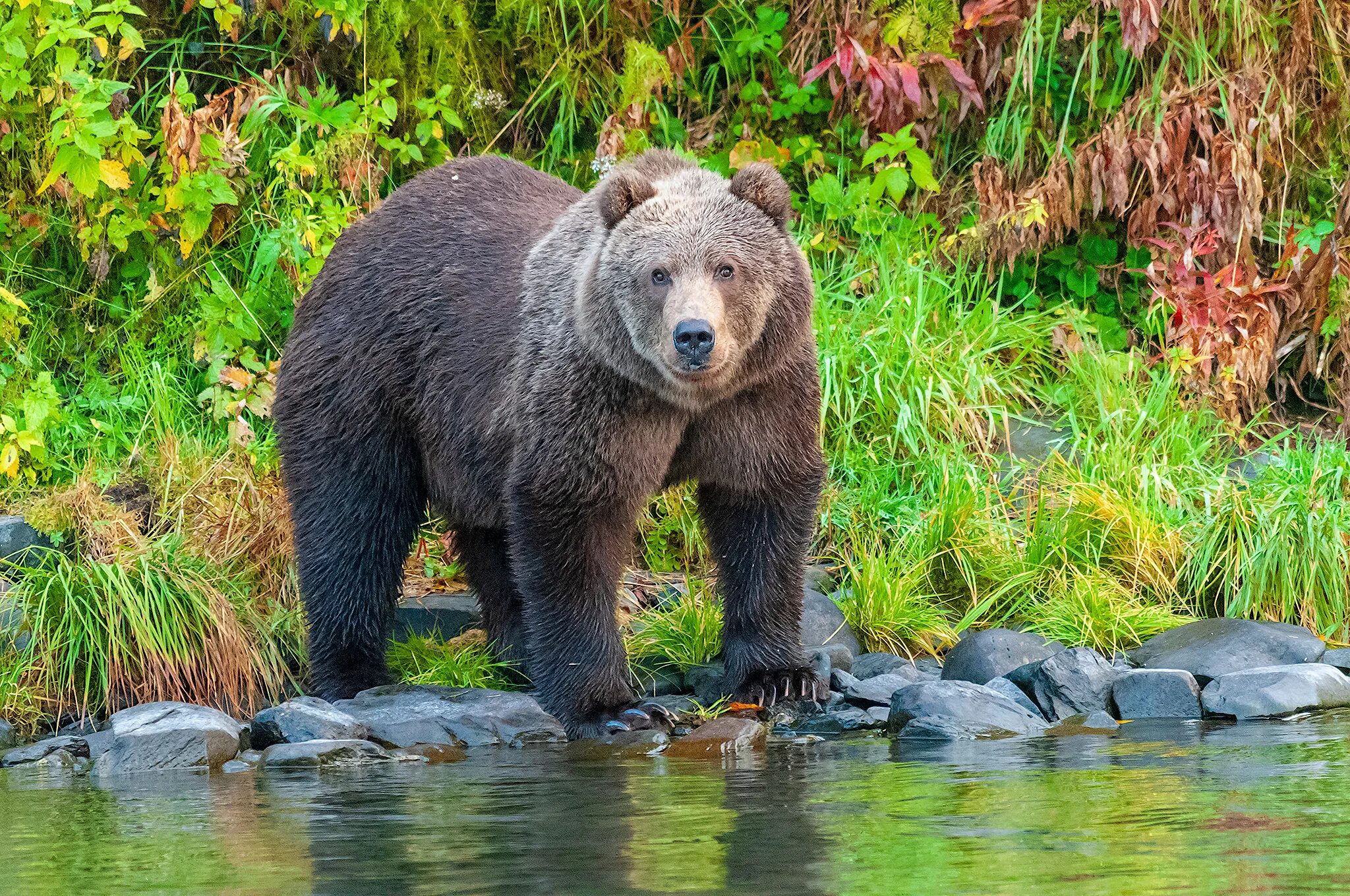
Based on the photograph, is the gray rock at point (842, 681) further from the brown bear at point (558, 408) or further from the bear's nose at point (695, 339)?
the bear's nose at point (695, 339)

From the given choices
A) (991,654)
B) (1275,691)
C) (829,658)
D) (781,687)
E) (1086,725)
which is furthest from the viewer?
(829,658)

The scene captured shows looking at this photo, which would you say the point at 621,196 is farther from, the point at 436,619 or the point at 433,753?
the point at 436,619

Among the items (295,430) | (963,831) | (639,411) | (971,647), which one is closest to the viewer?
(963,831)

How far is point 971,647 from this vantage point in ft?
20.5

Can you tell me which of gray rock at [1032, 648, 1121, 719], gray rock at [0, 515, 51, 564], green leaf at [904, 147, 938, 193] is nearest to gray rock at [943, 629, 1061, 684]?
gray rock at [1032, 648, 1121, 719]

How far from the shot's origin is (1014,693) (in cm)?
580

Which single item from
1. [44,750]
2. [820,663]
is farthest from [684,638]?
[44,750]

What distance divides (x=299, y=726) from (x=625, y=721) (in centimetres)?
108

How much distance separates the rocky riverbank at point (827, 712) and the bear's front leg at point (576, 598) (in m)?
0.12

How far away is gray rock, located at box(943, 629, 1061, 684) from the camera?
6.13 m

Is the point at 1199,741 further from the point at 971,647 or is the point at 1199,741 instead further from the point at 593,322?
the point at 593,322

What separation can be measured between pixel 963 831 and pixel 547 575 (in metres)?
2.31

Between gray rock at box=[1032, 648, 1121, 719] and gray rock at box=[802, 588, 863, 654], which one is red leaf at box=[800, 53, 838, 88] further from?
gray rock at box=[1032, 648, 1121, 719]

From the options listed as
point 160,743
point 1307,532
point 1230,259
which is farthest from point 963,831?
point 1230,259
